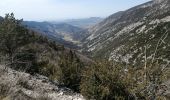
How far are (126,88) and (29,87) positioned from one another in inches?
205

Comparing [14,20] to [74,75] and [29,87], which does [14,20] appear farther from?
[29,87]

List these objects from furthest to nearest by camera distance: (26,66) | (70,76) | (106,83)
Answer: (70,76)
(26,66)
(106,83)

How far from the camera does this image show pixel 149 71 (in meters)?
10.6

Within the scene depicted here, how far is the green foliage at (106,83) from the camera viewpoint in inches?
678

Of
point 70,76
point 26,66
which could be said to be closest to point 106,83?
point 70,76

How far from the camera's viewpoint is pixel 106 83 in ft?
57.9

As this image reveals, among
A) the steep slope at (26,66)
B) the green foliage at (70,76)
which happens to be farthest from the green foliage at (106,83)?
the green foliage at (70,76)

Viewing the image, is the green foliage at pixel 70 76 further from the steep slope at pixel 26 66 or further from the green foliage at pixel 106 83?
the green foliage at pixel 106 83

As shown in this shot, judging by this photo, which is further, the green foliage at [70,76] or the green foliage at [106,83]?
the green foliage at [70,76]

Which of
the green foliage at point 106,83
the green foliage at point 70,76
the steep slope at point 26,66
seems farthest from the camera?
the green foliage at point 70,76

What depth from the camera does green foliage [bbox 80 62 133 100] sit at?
56.5 ft

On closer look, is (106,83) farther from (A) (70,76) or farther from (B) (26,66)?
(B) (26,66)

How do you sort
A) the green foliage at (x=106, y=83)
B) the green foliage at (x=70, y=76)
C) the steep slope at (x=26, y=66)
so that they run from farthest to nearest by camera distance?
the green foliage at (x=70, y=76)
the steep slope at (x=26, y=66)
the green foliage at (x=106, y=83)

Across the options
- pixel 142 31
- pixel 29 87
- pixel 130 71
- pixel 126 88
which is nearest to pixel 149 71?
pixel 130 71
